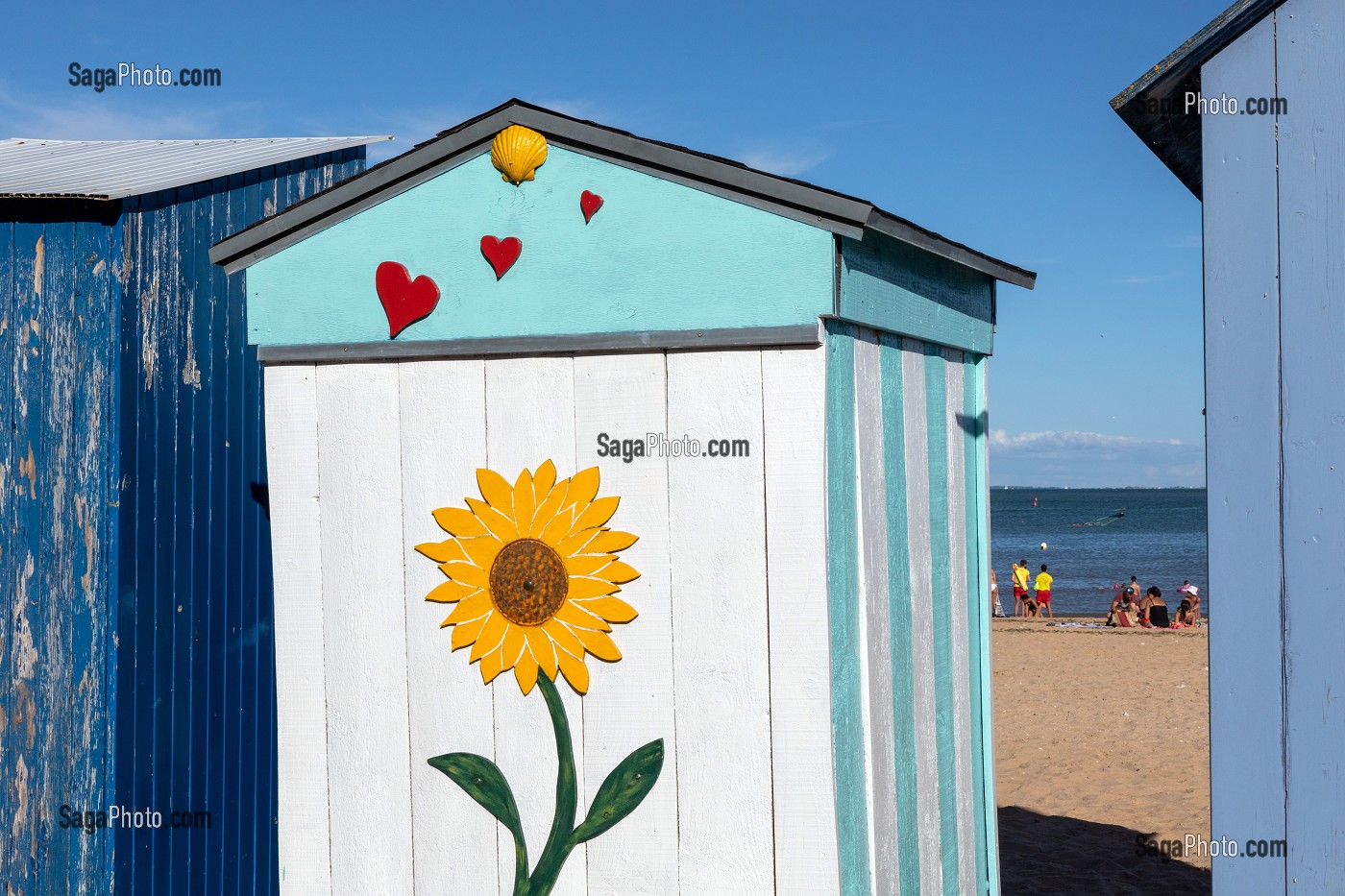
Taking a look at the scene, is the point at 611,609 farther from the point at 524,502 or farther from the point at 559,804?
the point at 559,804

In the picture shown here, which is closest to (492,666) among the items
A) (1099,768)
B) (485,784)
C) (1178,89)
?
(485,784)

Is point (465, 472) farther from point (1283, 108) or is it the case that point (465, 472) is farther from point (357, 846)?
point (1283, 108)

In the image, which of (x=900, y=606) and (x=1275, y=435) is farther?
(x=900, y=606)

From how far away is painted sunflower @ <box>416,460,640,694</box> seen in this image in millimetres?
3432

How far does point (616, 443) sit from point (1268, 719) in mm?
1747

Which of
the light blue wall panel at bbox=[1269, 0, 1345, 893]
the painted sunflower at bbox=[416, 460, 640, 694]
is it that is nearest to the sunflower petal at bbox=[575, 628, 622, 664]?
the painted sunflower at bbox=[416, 460, 640, 694]

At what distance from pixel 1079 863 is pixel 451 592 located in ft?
16.4

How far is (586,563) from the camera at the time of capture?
11.3 feet

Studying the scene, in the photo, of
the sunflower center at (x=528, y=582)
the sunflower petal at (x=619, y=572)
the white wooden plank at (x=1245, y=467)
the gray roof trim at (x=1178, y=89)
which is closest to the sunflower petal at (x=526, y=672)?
the sunflower center at (x=528, y=582)

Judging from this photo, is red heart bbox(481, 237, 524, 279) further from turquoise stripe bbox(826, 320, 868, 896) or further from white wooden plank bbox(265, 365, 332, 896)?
turquoise stripe bbox(826, 320, 868, 896)

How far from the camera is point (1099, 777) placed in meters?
9.33

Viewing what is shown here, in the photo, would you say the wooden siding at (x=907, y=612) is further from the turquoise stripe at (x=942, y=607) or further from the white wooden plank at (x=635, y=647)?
the white wooden plank at (x=635, y=647)

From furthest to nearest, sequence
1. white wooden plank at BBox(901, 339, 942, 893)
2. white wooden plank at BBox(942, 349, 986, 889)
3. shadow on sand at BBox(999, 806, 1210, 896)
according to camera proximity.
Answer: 1. shadow on sand at BBox(999, 806, 1210, 896)
2. white wooden plank at BBox(942, 349, 986, 889)
3. white wooden plank at BBox(901, 339, 942, 893)

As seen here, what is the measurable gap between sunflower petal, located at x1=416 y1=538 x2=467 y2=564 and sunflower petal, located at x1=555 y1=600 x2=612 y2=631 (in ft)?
1.10
